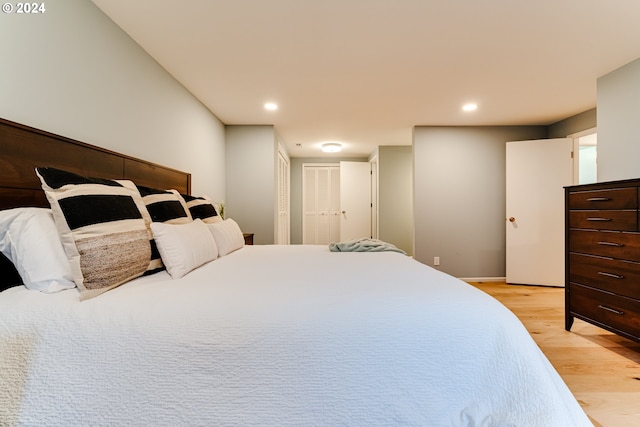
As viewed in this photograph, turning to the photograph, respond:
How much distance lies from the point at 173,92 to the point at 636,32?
3703 millimetres

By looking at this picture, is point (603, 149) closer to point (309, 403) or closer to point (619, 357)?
point (619, 357)

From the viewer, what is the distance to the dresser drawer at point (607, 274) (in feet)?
6.23

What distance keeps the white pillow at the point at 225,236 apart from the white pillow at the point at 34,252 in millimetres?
952

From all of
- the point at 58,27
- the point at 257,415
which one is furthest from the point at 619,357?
the point at 58,27

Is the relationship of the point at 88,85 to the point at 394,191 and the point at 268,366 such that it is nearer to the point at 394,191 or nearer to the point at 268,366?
the point at 268,366

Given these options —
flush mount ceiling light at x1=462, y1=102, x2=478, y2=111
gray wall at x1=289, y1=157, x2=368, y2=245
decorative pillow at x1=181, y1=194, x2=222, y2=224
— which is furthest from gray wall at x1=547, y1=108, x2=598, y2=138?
decorative pillow at x1=181, y1=194, x2=222, y2=224

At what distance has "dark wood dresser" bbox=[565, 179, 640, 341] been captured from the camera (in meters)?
1.90

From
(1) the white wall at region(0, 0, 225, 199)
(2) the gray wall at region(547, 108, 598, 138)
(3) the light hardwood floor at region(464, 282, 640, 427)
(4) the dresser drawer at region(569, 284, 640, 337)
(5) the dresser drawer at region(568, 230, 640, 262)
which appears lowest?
(3) the light hardwood floor at region(464, 282, 640, 427)

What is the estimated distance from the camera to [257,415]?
0.78 metres

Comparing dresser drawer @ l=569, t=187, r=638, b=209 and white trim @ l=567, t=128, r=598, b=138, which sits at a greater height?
white trim @ l=567, t=128, r=598, b=138

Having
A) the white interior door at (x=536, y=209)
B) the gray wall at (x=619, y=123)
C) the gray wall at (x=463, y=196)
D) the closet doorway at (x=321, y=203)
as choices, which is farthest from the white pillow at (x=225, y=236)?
the closet doorway at (x=321, y=203)

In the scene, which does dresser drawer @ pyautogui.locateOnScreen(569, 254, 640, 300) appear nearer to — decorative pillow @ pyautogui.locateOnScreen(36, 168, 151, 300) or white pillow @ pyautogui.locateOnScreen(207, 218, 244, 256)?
white pillow @ pyautogui.locateOnScreen(207, 218, 244, 256)

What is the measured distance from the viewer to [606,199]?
2.05m

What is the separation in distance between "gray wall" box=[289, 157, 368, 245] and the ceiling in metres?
2.99
